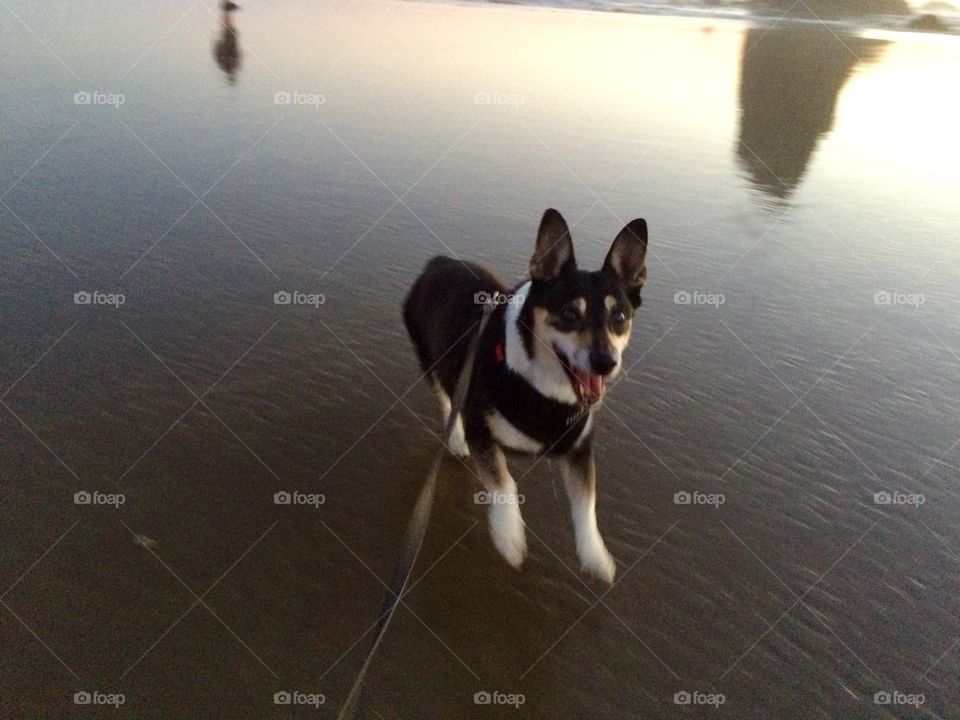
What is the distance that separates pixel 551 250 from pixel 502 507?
1190 mm

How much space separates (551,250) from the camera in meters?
3.57

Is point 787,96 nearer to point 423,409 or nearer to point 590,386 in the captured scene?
point 423,409

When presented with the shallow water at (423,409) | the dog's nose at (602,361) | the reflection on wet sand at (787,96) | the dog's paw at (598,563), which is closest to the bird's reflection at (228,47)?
the shallow water at (423,409)

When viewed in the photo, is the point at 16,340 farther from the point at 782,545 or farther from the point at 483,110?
the point at 483,110

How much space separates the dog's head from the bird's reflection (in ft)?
25.1

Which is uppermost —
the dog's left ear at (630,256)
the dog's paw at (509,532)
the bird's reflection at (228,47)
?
the dog's left ear at (630,256)

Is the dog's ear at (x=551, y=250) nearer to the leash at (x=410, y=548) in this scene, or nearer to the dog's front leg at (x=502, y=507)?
the leash at (x=410, y=548)

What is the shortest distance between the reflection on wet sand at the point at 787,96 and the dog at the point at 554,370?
5.46m

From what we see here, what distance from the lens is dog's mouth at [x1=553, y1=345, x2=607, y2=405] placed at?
3484 mm

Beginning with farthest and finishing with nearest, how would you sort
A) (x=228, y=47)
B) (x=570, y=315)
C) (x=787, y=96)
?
(x=787, y=96)
(x=228, y=47)
(x=570, y=315)

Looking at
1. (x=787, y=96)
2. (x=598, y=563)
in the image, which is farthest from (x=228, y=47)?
(x=598, y=563)

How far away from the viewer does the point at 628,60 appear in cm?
1332

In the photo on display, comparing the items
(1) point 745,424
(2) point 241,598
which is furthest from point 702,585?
(2) point 241,598

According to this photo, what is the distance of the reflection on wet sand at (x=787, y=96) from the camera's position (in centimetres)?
922
